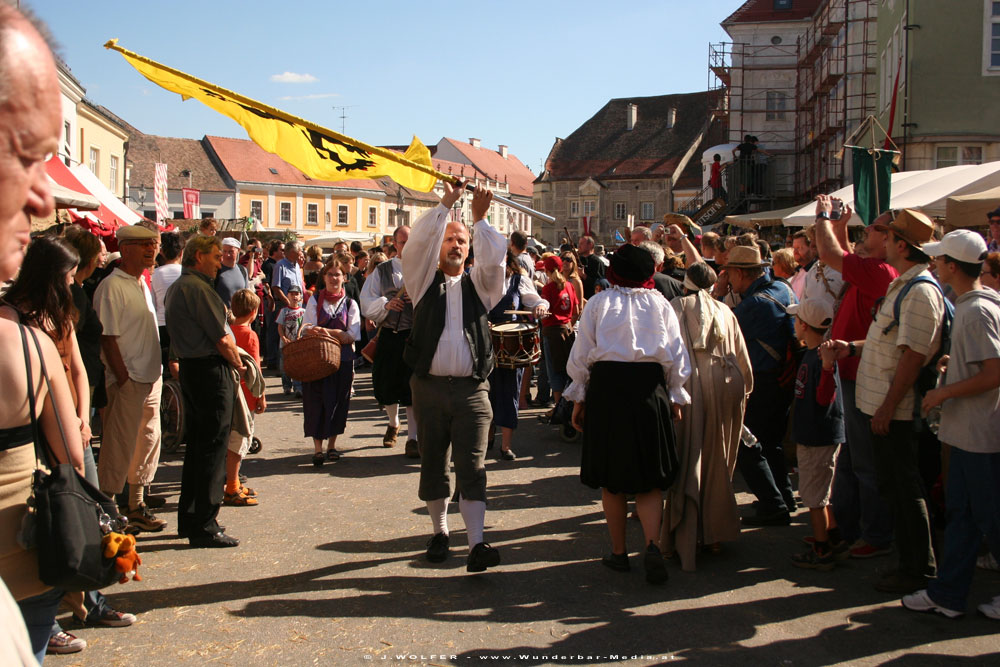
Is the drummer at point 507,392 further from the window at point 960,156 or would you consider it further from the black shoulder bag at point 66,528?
the window at point 960,156

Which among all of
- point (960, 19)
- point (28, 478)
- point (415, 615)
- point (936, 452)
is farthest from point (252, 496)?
point (960, 19)

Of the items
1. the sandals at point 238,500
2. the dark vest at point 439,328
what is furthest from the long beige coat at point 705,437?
the sandals at point 238,500

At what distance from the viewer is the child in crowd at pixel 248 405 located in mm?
6965

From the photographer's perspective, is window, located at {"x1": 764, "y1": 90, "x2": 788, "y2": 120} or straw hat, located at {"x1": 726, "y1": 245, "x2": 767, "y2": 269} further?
window, located at {"x1": 764, "y1": 90, "x2": 788, "y2": 120}

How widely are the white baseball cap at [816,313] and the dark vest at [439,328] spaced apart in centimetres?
217

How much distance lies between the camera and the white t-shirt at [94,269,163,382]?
228 inches

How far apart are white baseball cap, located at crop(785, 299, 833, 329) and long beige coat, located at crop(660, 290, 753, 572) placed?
0.62m

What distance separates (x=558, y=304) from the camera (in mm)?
9891

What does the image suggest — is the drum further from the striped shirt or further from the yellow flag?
the striped shirt

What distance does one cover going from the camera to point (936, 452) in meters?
6.32

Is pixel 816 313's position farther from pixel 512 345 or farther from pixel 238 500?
pixel 238 500

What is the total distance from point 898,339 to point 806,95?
135ft

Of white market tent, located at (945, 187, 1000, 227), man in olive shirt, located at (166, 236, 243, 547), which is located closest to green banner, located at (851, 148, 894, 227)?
white market tent, located at (945, 187, 1000, 227)

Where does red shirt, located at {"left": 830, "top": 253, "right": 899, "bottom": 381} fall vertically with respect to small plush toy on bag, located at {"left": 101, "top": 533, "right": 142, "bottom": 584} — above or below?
above
